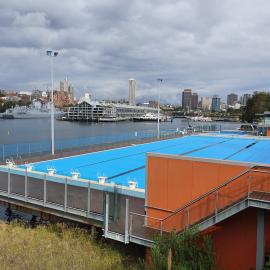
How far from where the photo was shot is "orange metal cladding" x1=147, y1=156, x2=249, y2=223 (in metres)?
11.7

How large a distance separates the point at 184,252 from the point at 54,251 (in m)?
5.58

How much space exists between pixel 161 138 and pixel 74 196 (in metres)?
29.2

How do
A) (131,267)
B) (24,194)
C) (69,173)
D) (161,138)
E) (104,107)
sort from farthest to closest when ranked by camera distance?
(104,107)
(161,138)
(69,173)
(24,194)
(131,267)

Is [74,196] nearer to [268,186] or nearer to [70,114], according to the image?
[268,186]

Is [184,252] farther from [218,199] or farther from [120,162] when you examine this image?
[120,162]

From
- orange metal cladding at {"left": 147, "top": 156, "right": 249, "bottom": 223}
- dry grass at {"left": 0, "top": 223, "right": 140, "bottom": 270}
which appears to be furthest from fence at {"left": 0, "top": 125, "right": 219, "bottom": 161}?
orange metal cladding at {"left": 147, "top": 156, "right": 249, "bottom": 223}

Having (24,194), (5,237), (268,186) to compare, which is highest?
(268,186)

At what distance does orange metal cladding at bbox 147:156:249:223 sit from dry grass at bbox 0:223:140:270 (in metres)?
2.40

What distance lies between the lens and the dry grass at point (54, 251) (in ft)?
41.9

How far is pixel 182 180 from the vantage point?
1280cm

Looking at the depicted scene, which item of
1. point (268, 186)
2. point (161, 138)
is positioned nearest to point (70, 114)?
point (161, 138)

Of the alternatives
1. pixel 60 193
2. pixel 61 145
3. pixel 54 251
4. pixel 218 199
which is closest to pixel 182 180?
pixel 218 199

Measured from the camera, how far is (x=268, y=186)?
10672 millimetres

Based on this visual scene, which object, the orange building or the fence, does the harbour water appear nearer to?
the fence
